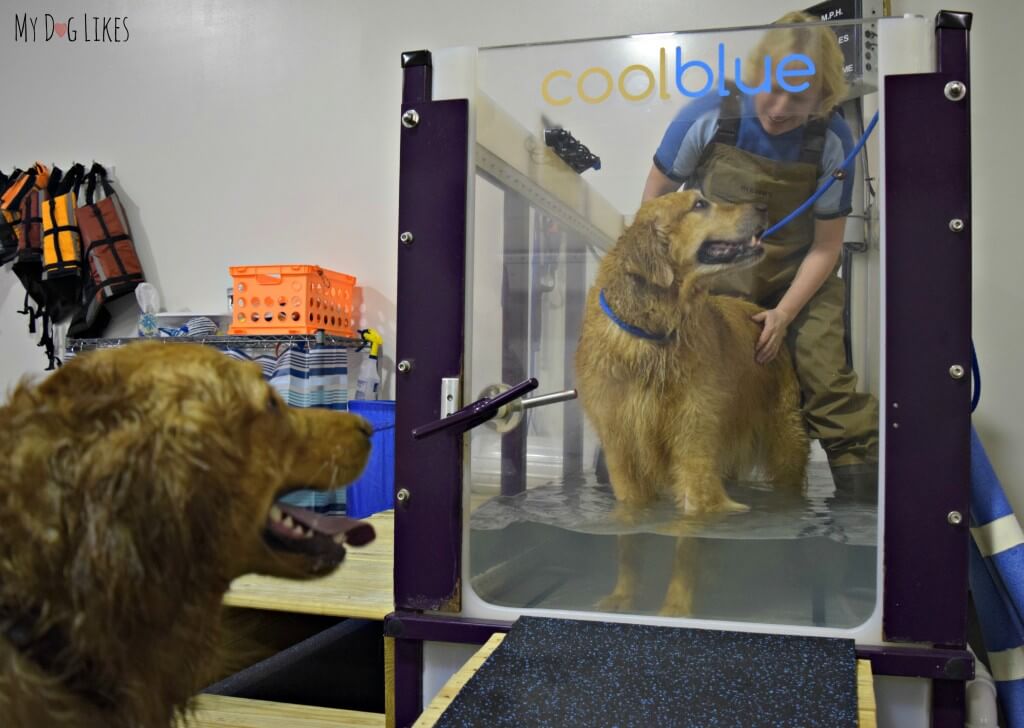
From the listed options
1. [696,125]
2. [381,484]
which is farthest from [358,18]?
[696,125]

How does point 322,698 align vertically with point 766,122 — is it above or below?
below

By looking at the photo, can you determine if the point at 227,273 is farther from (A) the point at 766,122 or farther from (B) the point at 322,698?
(A) the point at 766,122

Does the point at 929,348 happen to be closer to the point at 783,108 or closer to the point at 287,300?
the point at 783,108

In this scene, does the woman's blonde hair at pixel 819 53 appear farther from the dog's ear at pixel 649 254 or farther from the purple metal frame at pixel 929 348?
the dog's ear at pixel 649 254

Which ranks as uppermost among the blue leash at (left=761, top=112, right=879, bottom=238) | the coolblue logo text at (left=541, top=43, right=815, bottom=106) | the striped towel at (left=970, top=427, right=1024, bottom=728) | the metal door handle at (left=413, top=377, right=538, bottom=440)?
the coolblue logo text at (left=541, top=43, right=815, bottom=106)

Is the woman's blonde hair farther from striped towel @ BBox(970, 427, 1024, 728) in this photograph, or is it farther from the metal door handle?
striped towel @ BBox(970, 427, 1024, 728)

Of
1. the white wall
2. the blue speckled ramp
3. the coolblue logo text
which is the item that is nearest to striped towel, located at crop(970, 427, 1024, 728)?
the blue speckled ramp

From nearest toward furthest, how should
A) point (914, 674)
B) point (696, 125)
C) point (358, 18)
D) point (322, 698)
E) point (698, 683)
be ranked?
point (698, 683), point (914, 674), point (696, 125), point (322, 698), point (358, 18)

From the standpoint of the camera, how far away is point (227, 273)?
378cm

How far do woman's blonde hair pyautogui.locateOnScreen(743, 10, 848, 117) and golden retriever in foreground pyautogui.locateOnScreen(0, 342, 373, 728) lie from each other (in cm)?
100

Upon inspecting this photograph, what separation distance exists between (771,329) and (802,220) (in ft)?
0.59

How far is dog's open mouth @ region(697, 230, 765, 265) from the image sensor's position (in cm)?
134

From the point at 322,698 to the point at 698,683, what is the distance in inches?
48.7

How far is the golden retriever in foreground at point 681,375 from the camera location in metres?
1.35
